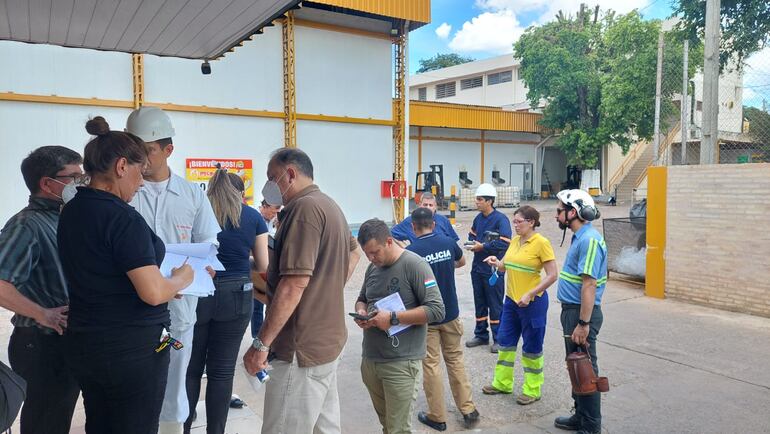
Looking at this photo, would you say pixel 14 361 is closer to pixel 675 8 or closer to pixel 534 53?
pixel 675 8

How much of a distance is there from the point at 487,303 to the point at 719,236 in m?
4.03

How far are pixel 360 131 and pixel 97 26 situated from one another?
1250 cm

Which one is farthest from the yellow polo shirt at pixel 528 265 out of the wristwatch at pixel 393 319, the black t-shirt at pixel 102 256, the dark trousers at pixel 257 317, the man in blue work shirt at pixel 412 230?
the black t-shirt at pixel 102 256

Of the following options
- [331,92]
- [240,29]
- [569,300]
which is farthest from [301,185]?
[331,92]

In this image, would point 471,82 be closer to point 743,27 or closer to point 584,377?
point 743,27

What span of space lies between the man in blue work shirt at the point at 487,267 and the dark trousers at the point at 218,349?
3449mm

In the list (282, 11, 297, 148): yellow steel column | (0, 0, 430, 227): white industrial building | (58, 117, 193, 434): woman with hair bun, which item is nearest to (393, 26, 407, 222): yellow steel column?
(0, 0, 430, 227): white industrial building

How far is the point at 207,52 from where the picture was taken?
173 inches

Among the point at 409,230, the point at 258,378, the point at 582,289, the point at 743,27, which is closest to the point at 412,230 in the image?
the point at 409,230

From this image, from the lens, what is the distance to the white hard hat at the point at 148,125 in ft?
9.91

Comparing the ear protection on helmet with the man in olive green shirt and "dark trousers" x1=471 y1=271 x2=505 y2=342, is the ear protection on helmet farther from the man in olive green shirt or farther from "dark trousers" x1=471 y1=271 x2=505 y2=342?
"dark trousers" x1=471 y1=271 x2=505 y2=342

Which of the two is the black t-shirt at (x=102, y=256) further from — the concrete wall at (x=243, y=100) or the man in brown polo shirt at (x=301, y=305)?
the concrete wall at (x=243, y=100)

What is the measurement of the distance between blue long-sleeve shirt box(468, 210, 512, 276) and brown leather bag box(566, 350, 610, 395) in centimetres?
257

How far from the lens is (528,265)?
4980mm
